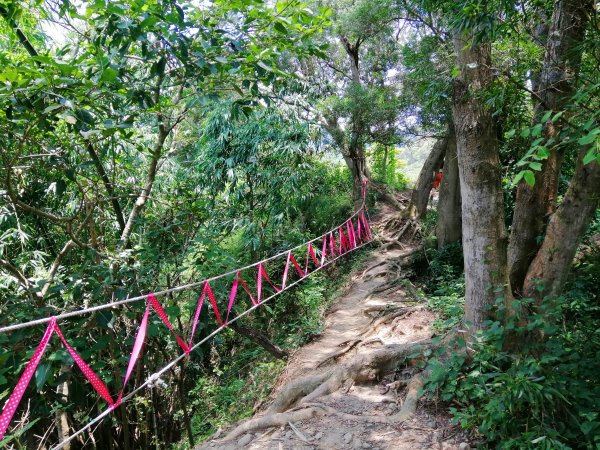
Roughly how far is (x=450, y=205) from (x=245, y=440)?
579cm

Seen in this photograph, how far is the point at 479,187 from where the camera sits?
311cm

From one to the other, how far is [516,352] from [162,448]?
13.5 ft

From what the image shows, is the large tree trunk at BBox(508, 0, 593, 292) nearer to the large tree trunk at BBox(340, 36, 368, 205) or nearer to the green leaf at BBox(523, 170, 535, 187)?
the green leaf at BBox(523, 170, 535, 187)

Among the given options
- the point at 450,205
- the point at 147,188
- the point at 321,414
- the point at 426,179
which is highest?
the point at 147,188

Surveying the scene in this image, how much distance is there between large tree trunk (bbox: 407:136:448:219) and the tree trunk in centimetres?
124

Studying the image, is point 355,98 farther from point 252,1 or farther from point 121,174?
point 252,1

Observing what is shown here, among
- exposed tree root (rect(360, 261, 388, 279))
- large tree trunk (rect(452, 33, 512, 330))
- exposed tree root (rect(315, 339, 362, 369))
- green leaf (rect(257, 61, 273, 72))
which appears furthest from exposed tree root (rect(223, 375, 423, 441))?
exposed tree root (rect(360, 261, 388, 279))

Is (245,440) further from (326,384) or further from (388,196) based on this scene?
(388,196)

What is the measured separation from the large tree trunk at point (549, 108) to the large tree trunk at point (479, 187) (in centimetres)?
→ 39

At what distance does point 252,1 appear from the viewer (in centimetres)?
262

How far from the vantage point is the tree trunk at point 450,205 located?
7.72 metres

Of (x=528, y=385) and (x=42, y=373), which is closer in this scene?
(x=42, y=373)

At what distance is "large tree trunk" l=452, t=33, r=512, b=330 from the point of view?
2990mm

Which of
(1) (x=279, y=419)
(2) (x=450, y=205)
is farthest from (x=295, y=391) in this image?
(2) (x=450, y=205)
